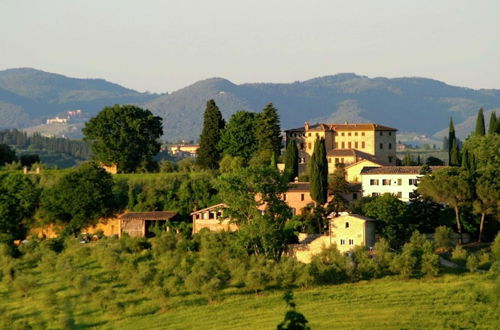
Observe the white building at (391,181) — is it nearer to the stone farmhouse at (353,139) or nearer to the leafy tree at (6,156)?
the stone farmhouse at (353,139)

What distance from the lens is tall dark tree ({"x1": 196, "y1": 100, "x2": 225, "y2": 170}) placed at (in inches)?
2938

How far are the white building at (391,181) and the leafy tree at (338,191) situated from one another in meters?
2.02

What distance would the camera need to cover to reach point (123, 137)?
74438 mm

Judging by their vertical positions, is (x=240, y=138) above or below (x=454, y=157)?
above

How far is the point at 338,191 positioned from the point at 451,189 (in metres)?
7.43

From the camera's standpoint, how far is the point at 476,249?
190 feet

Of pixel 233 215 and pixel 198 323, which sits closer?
pixel 198 323

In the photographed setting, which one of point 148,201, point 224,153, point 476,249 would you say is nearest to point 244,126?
point 224,153

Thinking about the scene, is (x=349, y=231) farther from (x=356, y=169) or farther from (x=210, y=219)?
(x=356, y=169)

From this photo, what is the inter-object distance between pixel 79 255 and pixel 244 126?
20.2 metres

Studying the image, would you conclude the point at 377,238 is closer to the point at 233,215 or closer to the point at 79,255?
the point at 233,215

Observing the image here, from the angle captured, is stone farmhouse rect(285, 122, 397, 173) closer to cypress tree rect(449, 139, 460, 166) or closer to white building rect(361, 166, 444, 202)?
cypress tree rect(449, 139, 460, 166)

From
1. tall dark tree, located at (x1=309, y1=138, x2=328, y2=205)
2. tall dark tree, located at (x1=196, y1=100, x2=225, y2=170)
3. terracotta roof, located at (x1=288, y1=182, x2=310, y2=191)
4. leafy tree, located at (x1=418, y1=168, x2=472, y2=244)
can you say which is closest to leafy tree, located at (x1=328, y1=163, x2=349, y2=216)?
tall dark tree, located at (x1=309, y1=138, x2=328, y2=205)

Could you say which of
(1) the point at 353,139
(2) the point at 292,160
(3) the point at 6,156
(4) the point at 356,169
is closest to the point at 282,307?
(2) the point at 292,160
